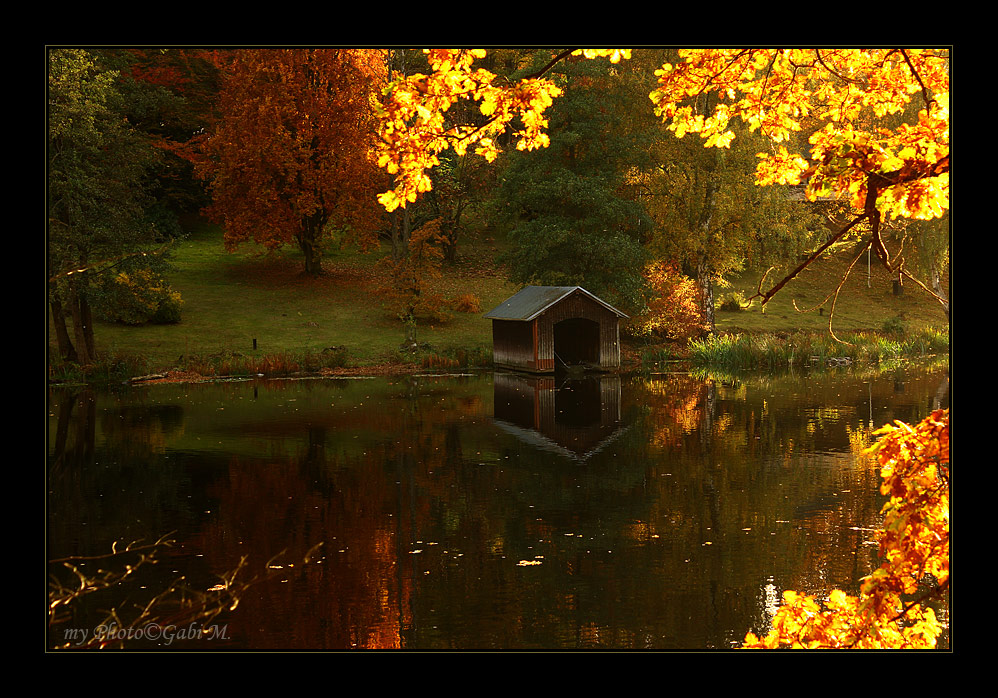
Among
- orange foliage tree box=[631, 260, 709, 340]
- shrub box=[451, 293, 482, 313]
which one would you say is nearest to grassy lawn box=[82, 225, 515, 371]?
shrub box=[451, 293, 482, 313]

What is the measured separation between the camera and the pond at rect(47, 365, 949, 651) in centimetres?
945

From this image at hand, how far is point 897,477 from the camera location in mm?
4895

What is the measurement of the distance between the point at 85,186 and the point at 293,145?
15.1 m

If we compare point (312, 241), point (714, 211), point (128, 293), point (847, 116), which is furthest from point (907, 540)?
point (312, 241)

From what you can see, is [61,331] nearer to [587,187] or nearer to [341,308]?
[341,308]

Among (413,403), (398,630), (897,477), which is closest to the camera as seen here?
(897,477)

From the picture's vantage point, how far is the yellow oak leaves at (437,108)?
5078 mm

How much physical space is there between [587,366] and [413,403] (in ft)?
29.7

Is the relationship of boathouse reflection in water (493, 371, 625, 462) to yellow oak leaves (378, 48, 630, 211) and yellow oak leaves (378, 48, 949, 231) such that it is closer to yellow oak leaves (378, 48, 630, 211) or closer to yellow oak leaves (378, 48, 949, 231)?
yellow oak leaves (378, 48, 949, 231)

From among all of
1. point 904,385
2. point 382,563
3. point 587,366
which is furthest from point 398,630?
point 587,366

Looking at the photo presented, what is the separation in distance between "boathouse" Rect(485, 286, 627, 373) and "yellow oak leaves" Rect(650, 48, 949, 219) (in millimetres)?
23112

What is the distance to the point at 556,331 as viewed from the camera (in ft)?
112
